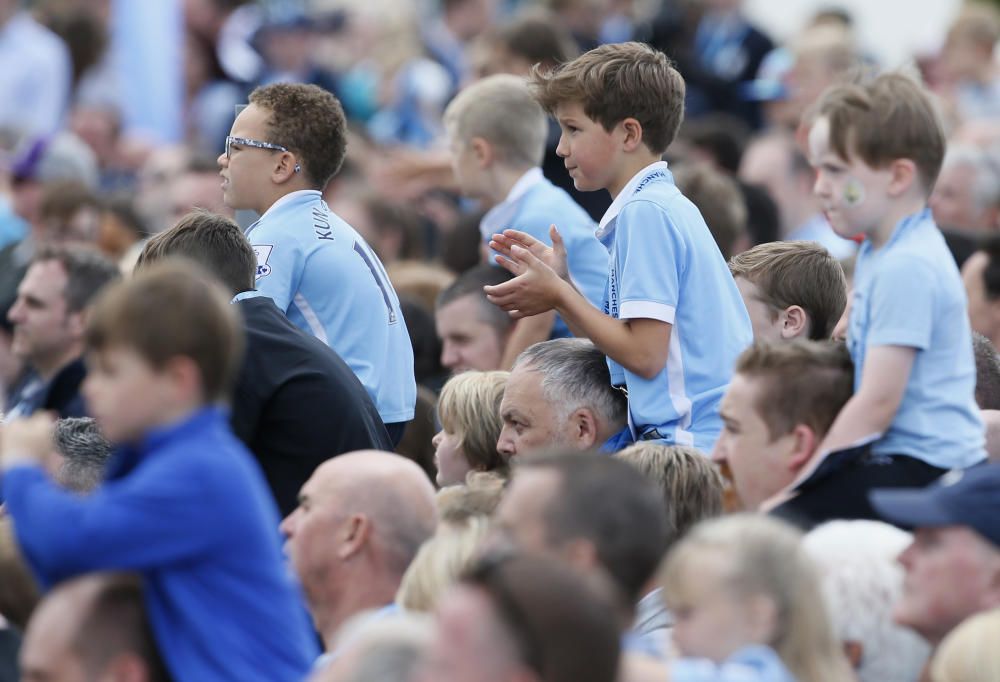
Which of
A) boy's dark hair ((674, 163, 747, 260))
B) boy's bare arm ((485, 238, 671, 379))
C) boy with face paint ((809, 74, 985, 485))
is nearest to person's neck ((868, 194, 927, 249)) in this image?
boy with face paint ((809, 74, 985, 485))

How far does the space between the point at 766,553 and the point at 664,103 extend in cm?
219

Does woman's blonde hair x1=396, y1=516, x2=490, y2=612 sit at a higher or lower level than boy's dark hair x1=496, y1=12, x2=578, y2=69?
lower

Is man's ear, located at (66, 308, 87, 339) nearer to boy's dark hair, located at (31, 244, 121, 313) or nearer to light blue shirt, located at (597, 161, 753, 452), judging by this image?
boy's dark hair, located at (31, 244, 121, 313)

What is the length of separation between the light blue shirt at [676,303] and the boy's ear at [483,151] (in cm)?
161

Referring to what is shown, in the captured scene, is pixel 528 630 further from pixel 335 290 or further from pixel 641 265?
pixel 335 290

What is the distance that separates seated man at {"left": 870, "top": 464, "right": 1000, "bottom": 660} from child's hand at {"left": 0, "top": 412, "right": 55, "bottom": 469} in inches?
75.1

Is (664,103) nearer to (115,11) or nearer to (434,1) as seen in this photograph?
(115,11)

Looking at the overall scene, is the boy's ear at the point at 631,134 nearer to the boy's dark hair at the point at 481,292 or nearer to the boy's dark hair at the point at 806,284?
the boy's dark hair at the point at 806,284

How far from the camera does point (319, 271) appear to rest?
5398mm

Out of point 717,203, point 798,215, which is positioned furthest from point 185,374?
point 798,215

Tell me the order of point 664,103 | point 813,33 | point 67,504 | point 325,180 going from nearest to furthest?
point 67,504 → point 664,103 → point 325,180 → point 813,33

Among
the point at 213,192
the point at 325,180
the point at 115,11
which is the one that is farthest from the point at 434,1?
the point at 325,180

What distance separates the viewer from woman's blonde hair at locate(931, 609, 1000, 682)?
339 centimetres

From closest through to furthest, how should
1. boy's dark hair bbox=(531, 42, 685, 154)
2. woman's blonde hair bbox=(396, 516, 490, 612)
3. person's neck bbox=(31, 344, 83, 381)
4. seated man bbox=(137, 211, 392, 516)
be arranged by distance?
woman's blonde hair bbox=(396, 516, 490, 612), seated man bbox=(137, 211, 392, 516), boy's dark hair bbox=(531, 42, 685, 154), person's neck bbox=(31, 344, 83, 381)
